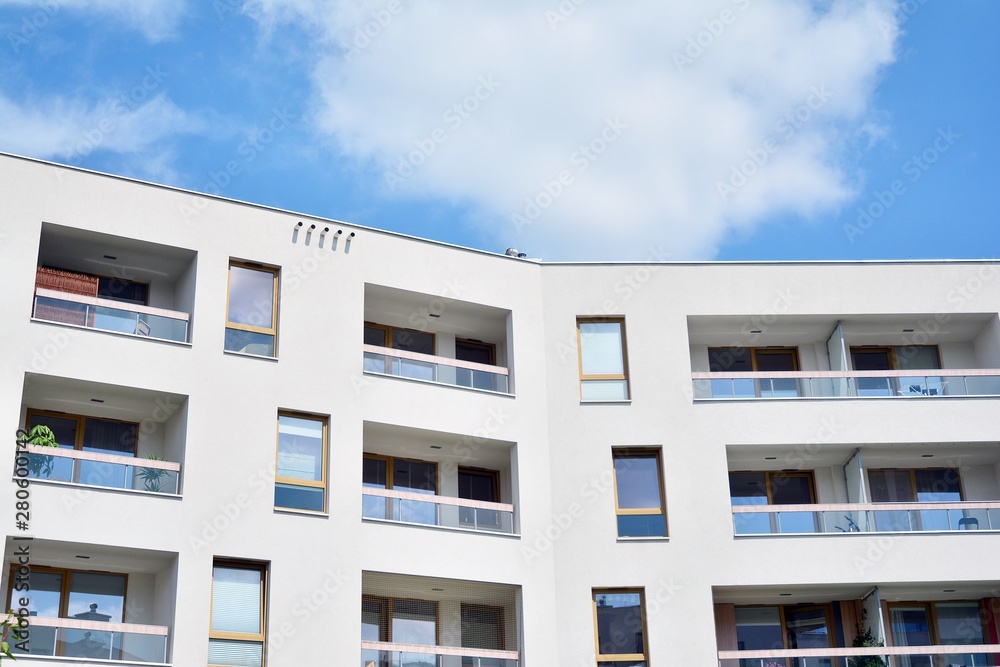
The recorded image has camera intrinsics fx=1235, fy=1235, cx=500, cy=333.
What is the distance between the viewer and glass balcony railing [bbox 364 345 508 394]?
82.2 feet

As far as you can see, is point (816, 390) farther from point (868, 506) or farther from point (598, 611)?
point (598, 611)

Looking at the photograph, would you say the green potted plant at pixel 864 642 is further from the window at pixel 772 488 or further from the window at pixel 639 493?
the window at pixel 639 493

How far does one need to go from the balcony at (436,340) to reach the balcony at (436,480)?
4.06ft

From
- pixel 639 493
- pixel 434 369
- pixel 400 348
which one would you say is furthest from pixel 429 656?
pixel 400 348

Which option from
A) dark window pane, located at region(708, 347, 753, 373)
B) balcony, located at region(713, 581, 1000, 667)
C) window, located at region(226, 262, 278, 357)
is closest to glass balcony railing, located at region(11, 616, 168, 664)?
window, located at region(226, 262, 278, 357)

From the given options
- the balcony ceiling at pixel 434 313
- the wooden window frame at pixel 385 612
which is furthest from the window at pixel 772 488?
the wooden window frame at pixel 385 612

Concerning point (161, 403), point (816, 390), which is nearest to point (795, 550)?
point (816, 390)

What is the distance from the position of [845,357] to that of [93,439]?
633 inches

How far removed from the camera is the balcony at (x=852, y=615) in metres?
26.1

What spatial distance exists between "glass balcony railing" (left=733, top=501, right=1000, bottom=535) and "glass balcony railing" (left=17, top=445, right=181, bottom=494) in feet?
38.0

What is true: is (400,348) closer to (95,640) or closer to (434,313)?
(434,313)

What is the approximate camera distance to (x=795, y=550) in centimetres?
2558

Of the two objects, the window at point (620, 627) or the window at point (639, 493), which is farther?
the window at point (639, 493)

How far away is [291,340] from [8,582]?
6653 mm
